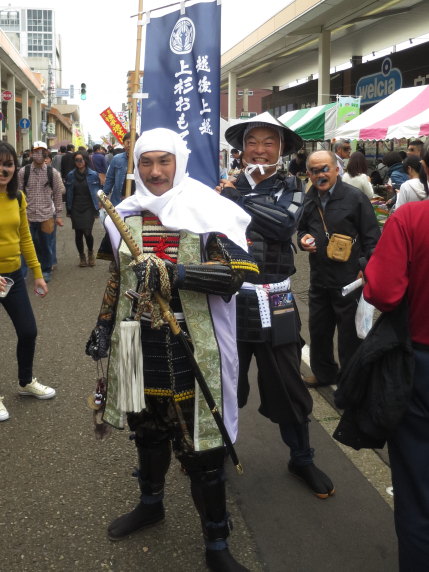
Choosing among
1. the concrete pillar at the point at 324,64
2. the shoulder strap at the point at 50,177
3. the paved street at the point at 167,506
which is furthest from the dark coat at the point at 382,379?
the concrete pillar at the point at 324,64

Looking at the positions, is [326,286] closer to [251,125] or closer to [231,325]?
[251,125]

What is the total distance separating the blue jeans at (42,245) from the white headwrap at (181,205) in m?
5.84

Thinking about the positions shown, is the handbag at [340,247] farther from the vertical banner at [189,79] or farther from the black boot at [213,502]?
the black boot at [213,502]

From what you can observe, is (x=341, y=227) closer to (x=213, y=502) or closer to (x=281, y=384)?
(x=281, y=384)

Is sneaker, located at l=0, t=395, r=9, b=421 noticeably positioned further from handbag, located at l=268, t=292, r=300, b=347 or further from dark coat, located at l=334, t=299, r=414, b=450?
dark coat, located at l=334, t=299, r=414, b=450

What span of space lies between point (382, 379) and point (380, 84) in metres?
19.9

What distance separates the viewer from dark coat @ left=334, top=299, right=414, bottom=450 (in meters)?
1.95

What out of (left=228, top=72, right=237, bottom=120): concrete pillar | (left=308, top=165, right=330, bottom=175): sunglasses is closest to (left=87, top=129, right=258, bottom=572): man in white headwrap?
(left=308, top=165, right=330, bottom=175): sunglasses

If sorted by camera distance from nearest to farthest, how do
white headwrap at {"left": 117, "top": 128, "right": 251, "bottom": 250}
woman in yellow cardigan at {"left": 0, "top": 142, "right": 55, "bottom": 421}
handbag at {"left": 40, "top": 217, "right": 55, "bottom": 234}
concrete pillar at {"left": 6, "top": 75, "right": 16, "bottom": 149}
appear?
white headwrap at {"left": 117, "top": 128, "right": 251, "bottom": 250}
woman in yellow cardigan at {"left": 0, "top": 142, "right": 55, "bottom": 421}
handbag at {"left": 40, "top": 217, "right": 55, "bottom": 234}
concrete pillar at {"left": 6, "top": 75, "right": 16, "bottom": 149}

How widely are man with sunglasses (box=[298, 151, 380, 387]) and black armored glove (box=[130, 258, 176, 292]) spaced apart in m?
2.10

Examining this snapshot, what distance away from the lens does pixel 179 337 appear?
2266 mm

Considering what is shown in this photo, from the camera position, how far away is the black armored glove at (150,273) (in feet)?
6.99

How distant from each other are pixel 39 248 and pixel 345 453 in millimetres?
5718

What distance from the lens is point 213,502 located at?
2391 millimetres
